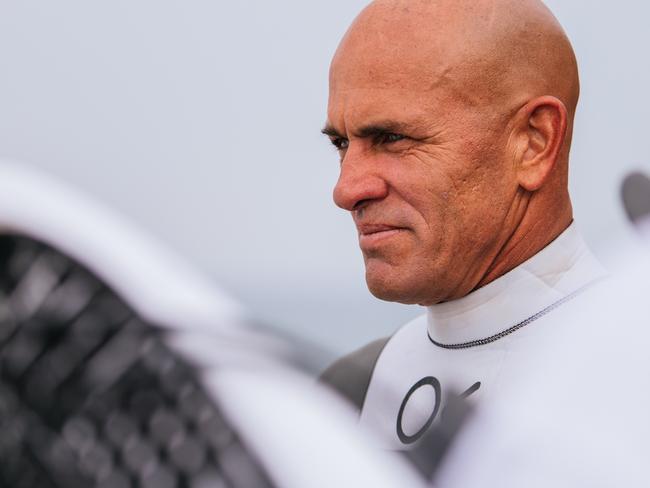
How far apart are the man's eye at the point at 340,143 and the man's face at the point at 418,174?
6 cm

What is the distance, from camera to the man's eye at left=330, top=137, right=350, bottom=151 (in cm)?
137

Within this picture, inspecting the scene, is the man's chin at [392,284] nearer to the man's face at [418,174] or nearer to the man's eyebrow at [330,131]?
the man's face at [418,174]

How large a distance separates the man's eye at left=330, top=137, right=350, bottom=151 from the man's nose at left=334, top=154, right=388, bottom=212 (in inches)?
3.0

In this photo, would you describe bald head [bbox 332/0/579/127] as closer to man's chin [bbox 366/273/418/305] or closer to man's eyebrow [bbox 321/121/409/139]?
man's eyebrow [bbox 321/121/409/139]

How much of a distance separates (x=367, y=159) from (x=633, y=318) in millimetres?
596

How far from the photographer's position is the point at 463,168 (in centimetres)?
128

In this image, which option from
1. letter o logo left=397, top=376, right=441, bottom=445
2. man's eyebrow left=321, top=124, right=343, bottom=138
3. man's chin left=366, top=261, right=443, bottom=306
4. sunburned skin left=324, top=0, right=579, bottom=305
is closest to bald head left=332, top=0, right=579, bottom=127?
sunburned skin left=324, top=0, right=579, bottom=305

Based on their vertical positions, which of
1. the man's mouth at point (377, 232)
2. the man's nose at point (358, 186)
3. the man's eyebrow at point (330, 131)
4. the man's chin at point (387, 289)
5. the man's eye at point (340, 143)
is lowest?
the man's chin at point (387, 289)

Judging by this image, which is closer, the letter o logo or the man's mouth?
the letter o logo

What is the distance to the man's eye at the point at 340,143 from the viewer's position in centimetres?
137

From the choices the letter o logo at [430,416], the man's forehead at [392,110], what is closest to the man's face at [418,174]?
the man's forehead at [392,110]

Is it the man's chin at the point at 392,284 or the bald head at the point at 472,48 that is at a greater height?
the bald head at the point at 472,48

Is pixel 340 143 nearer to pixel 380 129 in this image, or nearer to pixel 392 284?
pixel 380 129

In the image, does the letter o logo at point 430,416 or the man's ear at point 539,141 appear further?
the man's ear at point 539,141
